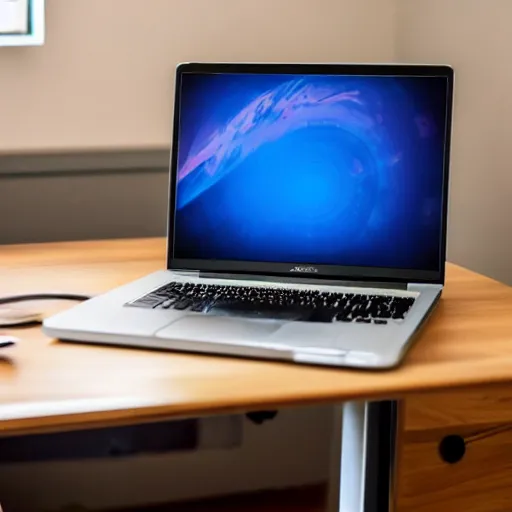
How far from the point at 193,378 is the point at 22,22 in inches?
31.3

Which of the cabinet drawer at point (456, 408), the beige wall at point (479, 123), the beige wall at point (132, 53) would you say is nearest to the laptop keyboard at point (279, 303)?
the cabinet drawer at point (456, 408)

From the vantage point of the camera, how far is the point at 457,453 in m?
0.79

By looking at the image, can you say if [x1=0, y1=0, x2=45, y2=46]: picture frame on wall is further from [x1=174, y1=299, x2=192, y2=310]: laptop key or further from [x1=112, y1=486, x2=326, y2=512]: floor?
[x1=112, y1=486, x2=326, y2=512]: floor

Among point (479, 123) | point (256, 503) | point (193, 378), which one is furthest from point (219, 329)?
point (479, 123)

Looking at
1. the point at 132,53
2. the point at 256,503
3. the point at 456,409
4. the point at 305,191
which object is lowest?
the point at 256,503

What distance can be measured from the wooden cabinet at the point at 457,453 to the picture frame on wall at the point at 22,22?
33.8 inches

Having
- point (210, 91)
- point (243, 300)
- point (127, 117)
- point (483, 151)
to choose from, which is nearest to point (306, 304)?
point (243, 300)

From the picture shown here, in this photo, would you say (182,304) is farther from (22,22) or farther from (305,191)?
(22,22)

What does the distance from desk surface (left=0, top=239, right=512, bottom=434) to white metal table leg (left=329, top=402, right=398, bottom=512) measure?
0.19ft

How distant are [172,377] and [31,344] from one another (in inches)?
6.7

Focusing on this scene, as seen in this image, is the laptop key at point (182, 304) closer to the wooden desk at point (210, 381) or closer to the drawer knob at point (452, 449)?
the wooden desk at point (210, 381)

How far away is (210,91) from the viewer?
41.4 inches

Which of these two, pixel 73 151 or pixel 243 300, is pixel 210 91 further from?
pixel 73 151

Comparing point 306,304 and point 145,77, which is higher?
point 145,77
